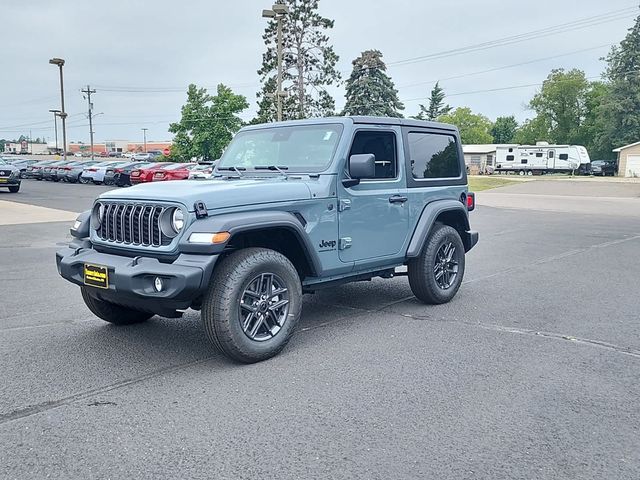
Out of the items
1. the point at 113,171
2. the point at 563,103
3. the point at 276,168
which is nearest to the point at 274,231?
the point at 276,168

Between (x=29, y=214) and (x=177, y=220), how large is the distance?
1417 cm

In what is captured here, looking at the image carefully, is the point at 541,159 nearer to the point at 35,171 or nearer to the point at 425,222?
the point at 35,171

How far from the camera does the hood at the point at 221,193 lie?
4352mm

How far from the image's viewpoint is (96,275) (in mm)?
4496

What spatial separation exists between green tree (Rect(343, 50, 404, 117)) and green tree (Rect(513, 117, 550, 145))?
113 feet

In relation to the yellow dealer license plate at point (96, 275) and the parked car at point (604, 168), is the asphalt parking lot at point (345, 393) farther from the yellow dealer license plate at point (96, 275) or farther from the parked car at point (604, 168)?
the parked car at point (604, 168)

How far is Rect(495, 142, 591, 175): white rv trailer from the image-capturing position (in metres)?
59.4

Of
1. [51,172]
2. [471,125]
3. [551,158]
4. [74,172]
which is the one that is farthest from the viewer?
[471,125]

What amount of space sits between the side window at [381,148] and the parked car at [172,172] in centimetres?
2185

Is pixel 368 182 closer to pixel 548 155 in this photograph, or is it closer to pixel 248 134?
pixel 248 134

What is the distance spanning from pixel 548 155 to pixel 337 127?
2394 inches

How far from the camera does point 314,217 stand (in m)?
4.98

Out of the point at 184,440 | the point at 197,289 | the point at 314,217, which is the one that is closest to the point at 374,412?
the point at 184,440

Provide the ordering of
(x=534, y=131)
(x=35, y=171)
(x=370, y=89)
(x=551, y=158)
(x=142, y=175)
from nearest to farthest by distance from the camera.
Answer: (x=142, y=175), (x=35, y=171), (x=370, y=89), (x=551, y=158), (x=534, y=131)
